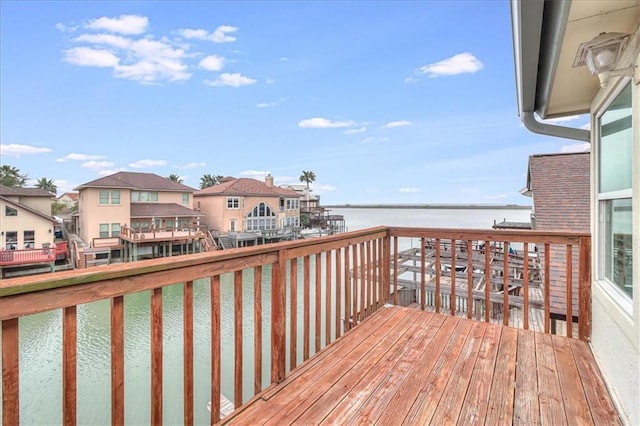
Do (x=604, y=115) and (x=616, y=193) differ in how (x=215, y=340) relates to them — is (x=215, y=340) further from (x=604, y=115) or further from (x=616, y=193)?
(x=604, y=115)

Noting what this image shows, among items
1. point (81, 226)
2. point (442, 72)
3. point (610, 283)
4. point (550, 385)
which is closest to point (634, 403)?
point (550, 385)

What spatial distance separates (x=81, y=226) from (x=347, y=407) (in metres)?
25.4

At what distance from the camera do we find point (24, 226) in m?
17.1

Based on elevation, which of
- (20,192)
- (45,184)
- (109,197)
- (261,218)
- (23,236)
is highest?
(45,184)

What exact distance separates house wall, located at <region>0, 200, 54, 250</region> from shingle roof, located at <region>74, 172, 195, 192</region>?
A: 114 inches

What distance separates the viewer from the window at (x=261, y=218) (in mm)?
25578

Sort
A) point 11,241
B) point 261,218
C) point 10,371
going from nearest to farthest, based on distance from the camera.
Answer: point 10,371
point 11,241
point 261,218

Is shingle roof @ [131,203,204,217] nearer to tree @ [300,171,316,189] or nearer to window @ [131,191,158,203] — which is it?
window @ [131,191,158,203]

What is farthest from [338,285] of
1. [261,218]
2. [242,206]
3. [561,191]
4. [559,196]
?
[261,218]

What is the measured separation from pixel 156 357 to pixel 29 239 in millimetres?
22195

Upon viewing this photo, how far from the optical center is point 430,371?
2.10 meters

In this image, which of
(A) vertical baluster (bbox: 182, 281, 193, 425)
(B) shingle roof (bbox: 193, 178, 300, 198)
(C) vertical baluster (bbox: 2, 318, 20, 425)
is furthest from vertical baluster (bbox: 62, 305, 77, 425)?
(B) shingle roof (bbox: 193, 178, 300, 198)

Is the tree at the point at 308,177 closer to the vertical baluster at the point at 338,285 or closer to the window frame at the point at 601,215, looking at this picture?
the vertical baluster at the point at 338,285

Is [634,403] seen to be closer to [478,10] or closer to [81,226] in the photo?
[478,10]
